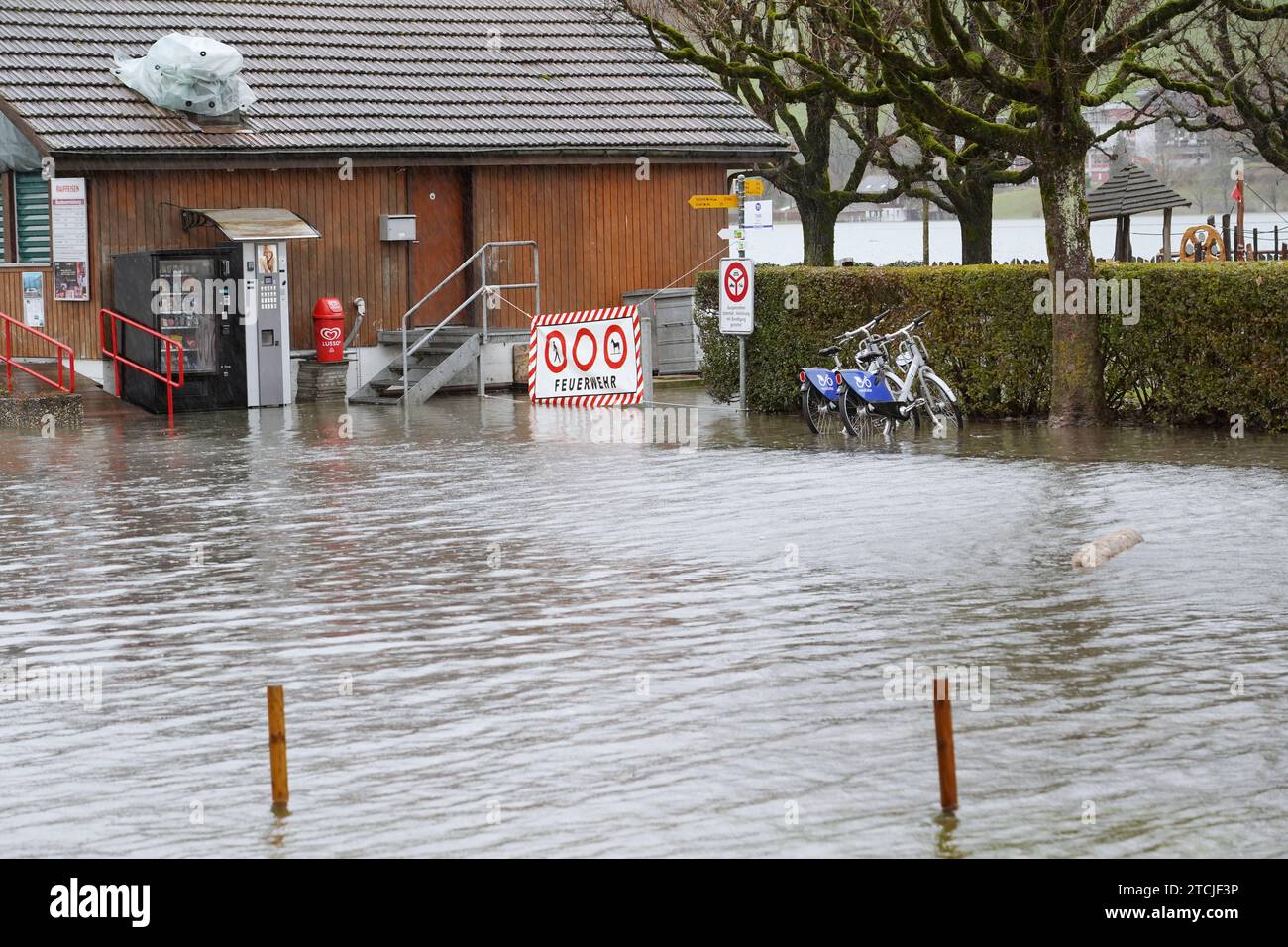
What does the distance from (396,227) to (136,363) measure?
4.73 meters

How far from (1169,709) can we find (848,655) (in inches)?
73.5

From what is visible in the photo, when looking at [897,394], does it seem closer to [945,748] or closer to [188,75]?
[188,75]

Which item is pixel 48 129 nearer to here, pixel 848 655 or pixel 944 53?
pixel 944 53

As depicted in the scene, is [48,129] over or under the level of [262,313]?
over

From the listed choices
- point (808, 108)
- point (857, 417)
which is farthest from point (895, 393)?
point (808, 108)

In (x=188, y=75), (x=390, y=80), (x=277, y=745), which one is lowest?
(x=277, y=745)

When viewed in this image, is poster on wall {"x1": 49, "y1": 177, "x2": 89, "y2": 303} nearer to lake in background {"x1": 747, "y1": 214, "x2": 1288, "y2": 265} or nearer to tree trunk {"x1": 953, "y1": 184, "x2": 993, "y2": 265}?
tree trunk {"x1": 953, "y1": 184, "x2": 993, "y2": 265}

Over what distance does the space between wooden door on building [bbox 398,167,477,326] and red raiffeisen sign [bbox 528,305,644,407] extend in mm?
4551

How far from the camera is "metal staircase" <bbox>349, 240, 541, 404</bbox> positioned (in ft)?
93.7

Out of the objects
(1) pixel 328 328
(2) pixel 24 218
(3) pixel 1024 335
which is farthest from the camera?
(1) pixel 328 328

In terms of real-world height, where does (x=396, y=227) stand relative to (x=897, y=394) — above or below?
above

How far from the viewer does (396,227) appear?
3012 cm
